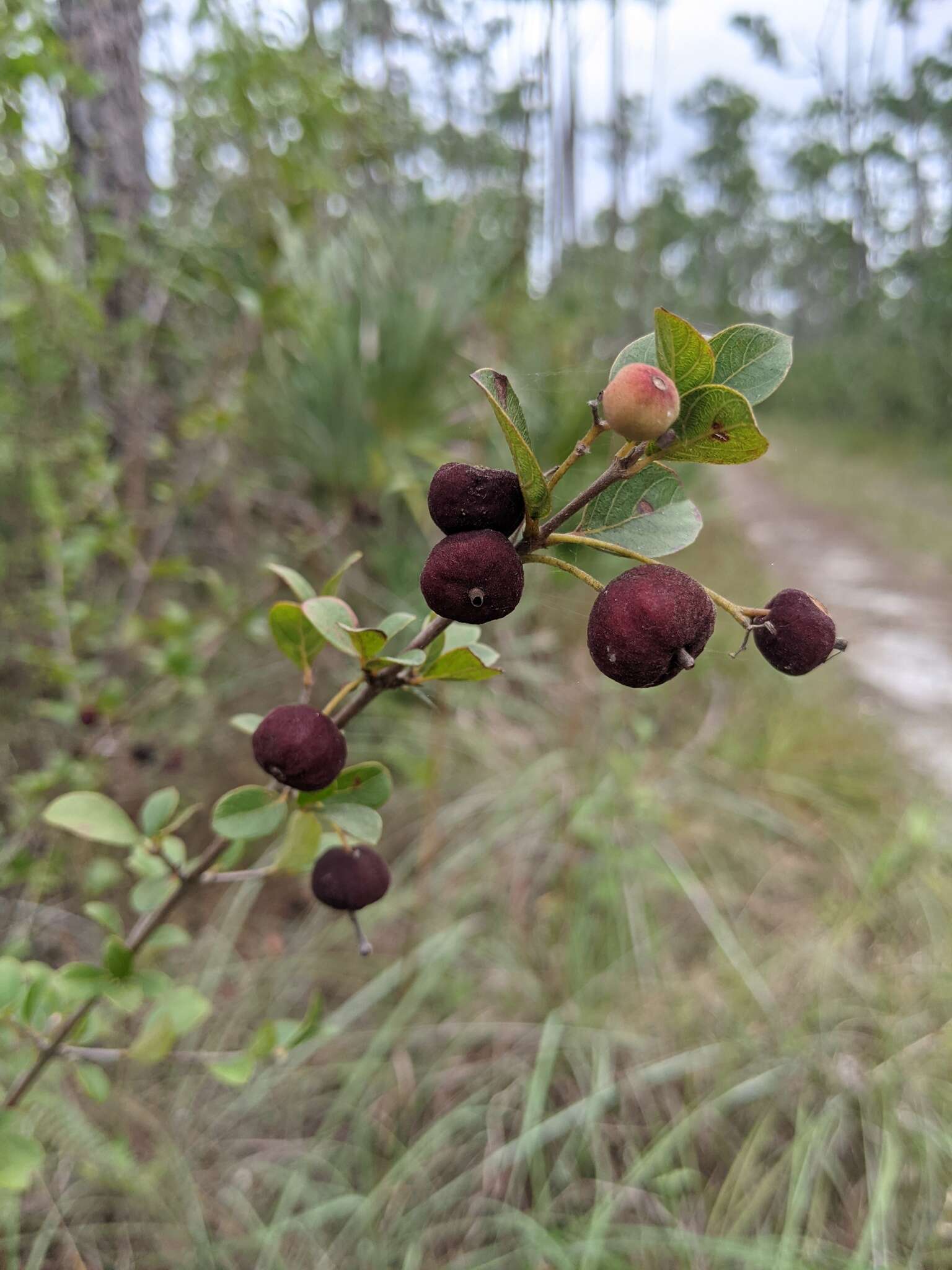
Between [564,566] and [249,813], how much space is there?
28 cm

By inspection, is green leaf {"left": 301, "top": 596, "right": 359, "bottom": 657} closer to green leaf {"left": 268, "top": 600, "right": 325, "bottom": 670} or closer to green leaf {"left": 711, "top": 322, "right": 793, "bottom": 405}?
green leaf {"left": 268, "top": 600, "right": 325, "bottom": 670}

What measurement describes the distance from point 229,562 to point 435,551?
208 centimetres

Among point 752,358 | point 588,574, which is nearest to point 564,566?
point 588,574

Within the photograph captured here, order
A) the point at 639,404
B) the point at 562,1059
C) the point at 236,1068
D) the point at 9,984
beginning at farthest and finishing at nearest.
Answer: the point at 562,1059
the point at 236,1068
the point at 9,984
the point at 639,404

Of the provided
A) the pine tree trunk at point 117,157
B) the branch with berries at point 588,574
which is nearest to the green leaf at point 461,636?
the branch with berries at point 588,574

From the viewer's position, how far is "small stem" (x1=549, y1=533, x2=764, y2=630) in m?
0.33

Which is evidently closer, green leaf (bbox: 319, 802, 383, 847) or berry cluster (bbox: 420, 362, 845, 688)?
berry cluster (bbox: 420, 362, 845, 688)

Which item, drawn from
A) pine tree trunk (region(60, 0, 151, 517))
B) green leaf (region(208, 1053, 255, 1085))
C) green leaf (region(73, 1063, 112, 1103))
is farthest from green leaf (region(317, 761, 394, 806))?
pine tree trunk (region(60, 0, 151, 517))

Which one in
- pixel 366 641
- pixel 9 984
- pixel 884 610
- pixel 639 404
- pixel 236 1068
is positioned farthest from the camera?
pixel 884 610

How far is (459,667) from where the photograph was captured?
0.42 m

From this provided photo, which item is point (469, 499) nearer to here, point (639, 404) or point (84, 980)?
point (639, 404)

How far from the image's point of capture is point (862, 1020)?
1.58 m

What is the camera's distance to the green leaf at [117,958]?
58 centimetres

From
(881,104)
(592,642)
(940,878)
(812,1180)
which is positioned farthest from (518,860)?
(881,104)
